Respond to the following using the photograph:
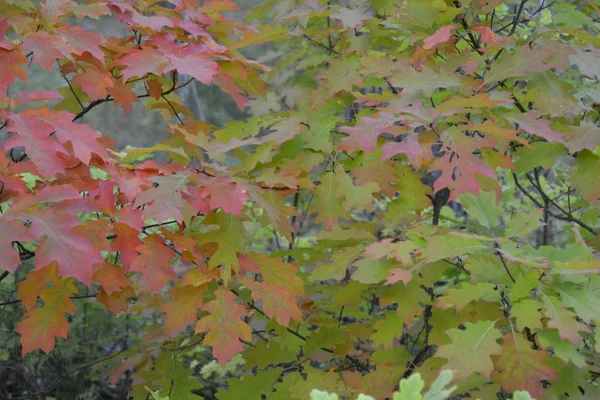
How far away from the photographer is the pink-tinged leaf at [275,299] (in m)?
1.51

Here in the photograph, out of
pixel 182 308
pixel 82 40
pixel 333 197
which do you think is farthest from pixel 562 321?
pixel 82 40

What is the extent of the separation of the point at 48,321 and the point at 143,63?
0.75 meters

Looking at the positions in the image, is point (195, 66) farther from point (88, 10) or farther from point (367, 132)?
point (367, 132)

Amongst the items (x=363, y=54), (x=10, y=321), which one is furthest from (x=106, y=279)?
(x=10, y=321)

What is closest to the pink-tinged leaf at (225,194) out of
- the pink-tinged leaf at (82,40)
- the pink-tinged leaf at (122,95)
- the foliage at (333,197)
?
the foliage at (333,197)

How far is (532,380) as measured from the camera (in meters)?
1.22

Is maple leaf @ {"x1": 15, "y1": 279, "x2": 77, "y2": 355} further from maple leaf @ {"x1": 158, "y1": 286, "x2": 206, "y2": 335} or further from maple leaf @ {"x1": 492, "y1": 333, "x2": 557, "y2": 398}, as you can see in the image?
maple leaf @ {"x1": 492, "y1": 333, "x2": 557, "y2": 398}

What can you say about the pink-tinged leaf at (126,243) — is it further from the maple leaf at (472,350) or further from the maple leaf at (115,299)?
the maple leaf at (472,350)

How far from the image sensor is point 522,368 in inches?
48.7

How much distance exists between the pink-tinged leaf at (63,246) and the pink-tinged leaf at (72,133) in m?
0.24

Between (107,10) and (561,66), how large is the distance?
126 centimetres

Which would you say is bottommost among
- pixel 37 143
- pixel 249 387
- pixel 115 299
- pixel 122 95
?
pixel 249 387

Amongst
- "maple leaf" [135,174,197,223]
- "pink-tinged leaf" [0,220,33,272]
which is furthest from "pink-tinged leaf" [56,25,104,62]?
"pink-tinged leaf" [0,220,33,272]

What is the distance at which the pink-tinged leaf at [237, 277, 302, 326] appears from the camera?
151cm
